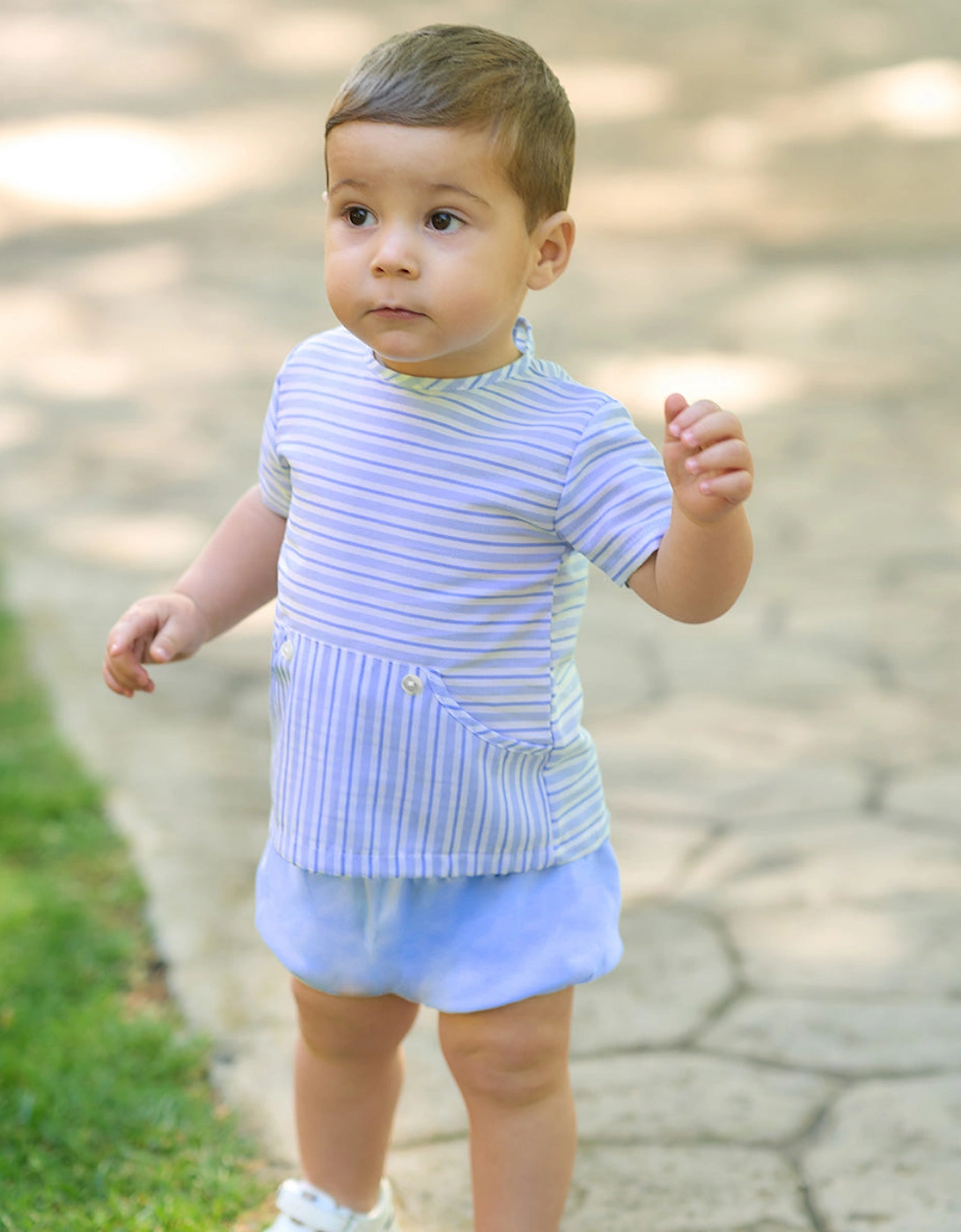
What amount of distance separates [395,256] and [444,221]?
0.19ft

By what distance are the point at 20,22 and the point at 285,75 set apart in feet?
3.91

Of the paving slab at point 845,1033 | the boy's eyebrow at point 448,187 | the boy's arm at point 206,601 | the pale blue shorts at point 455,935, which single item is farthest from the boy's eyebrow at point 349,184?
the paving slab at point 845,1033

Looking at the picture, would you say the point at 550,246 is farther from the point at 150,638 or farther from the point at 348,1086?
the point at 348,1086

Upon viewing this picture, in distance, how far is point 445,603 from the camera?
4.57 feet

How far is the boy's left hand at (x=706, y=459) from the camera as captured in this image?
1.23m

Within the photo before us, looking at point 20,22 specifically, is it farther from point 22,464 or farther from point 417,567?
point 417,567

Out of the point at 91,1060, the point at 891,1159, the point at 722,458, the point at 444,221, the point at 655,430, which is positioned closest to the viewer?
the point at 722,458

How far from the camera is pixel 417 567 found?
4.58 feet

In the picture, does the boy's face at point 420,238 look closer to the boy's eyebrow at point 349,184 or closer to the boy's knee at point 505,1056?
the boy's eyebrow at point 349,184

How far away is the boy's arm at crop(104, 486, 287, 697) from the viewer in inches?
61.8

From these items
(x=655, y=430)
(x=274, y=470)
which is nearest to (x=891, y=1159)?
(x=274, y=470)

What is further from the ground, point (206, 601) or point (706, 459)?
point (706, 459)

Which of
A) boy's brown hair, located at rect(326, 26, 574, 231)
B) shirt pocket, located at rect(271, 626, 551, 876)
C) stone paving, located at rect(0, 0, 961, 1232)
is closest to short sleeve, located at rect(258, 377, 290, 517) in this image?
shirt pocket, located at rect(271, 626, 551, 876)

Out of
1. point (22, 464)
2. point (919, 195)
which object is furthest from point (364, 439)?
point (919, 195)
